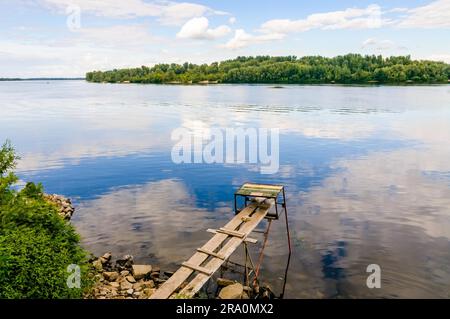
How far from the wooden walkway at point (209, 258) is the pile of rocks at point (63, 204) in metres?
14.4

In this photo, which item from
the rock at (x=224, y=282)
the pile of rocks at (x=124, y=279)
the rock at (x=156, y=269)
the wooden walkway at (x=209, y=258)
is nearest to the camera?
the wooden walkway at (x=209, y=258)

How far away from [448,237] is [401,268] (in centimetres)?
647

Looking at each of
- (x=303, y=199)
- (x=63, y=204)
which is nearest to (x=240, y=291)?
(x=303, y=199)

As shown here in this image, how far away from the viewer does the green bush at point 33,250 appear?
12.9m

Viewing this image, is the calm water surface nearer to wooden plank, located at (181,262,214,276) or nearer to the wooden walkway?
the wooden walkway

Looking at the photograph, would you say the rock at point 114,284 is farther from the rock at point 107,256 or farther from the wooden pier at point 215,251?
the rock at point 107,256

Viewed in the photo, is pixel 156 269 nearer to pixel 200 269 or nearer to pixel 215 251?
pixel 215 251

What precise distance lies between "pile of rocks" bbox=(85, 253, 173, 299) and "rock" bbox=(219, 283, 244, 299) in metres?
3.31

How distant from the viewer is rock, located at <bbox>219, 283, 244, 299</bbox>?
690 inches

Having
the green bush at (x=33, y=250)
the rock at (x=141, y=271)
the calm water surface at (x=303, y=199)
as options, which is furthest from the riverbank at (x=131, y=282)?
the green bush at (x=33, y=250)

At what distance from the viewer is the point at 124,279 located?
19125 mm

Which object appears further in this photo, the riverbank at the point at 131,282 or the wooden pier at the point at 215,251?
the riverbank at the point at 131,282

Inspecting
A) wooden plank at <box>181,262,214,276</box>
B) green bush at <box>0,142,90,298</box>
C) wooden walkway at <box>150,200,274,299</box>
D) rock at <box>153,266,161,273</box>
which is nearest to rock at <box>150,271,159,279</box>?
rock at <box>153,266,161,273</box>
